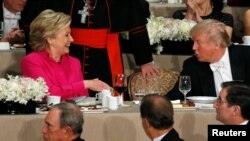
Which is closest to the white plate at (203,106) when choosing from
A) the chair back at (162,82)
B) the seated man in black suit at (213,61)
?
the seated man in black suit at (213,61)

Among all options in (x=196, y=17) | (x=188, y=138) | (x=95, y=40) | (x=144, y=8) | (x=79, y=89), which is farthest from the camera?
(x=196, y=17)

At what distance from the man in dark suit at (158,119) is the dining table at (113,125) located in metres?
0.74

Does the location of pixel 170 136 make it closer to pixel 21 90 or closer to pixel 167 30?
pixel 21 90

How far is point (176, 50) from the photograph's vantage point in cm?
667

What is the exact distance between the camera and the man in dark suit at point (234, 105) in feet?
13.6

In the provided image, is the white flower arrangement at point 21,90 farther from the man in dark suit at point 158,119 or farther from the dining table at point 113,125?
the man in dark suit at point 158,119

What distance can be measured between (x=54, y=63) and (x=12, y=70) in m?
1.32

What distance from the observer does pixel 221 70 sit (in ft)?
18.1

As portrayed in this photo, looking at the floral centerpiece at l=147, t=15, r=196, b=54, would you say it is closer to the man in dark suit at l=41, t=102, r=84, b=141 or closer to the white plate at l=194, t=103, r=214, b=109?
the white plate at l=194, t=103, r=214, b=109

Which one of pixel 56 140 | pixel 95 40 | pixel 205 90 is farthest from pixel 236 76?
pixel 56 140

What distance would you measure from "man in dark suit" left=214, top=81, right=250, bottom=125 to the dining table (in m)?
0.53

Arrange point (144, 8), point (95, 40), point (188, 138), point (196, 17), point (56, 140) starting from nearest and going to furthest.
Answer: point (56, 140), point (188, 138), point (95, 40), point (144, 8), point (196, 17)

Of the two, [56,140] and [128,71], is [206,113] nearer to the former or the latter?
[56,140]

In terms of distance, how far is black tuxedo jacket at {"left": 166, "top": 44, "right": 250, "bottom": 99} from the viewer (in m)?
5.50
